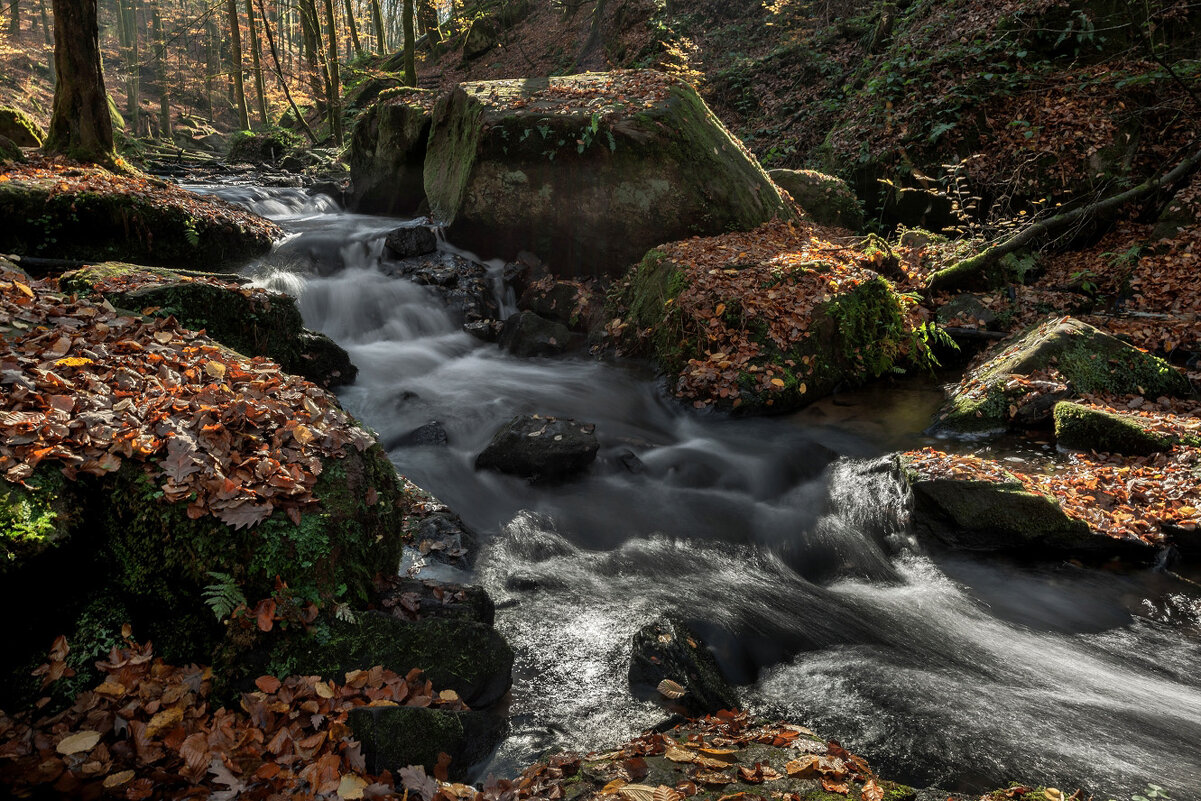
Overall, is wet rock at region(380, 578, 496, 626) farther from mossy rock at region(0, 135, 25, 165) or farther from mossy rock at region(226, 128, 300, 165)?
mossy rock at region(226, 128, 300, 165)

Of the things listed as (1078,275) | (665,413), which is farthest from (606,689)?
(1078,275)

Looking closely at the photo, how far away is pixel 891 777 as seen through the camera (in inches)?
130

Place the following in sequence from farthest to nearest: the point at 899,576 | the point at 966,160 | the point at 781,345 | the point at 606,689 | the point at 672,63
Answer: the point at 672,63, the point at 966,160, the point at 781,345, the point at 899,576, the point at 606,689

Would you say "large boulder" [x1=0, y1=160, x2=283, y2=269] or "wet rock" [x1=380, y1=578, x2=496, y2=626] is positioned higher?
"large boulder" [x1=0, y1=160, x2=283, y2=269]

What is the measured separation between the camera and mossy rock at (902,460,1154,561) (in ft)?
17.4

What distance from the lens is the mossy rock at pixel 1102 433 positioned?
6316mm

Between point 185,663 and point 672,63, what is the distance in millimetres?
18825

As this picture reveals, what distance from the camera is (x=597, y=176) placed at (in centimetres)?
1061

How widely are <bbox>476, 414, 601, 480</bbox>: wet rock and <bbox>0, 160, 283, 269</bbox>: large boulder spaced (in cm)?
590

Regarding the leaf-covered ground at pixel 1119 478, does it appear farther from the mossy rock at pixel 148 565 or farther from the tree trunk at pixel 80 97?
the tree trunk at pixel 80 97

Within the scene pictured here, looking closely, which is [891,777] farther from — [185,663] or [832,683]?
[185,663]

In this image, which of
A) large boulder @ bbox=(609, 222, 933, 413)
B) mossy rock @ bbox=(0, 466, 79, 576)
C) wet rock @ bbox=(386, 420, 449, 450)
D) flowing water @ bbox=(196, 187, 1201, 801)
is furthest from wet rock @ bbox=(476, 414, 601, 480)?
mossy rock @ bbox=(0, 466, 79, 576)

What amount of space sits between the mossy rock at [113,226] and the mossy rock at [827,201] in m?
9.81

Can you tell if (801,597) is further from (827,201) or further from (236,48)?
(236,48)
